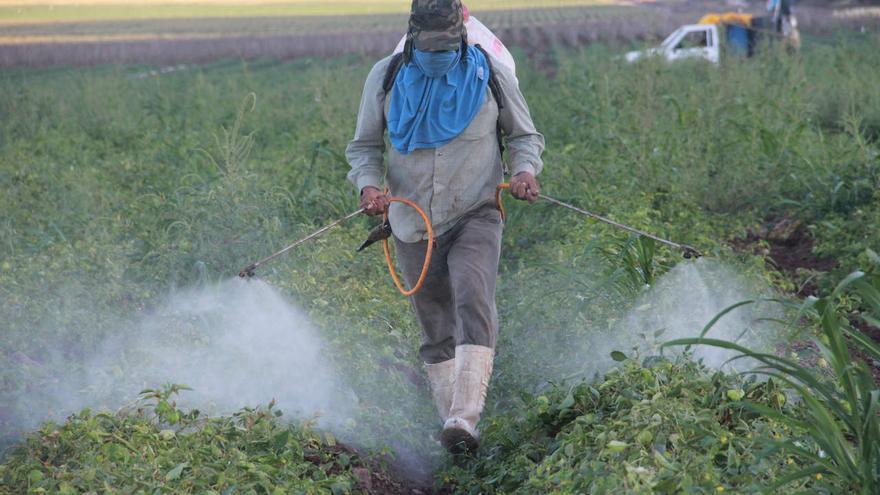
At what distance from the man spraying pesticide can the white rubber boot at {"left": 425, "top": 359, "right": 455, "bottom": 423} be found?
0.16 meters

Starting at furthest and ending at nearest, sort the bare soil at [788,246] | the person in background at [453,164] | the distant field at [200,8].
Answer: the distant field at [200,8]
the bare soil at [788,246]
the person in background at [453,164]

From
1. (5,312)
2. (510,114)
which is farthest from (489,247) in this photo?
(5,312)

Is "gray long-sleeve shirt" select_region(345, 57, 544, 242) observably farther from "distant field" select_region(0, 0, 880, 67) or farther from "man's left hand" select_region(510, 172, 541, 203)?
"distant field" select_region(0, 0, 880, 67)

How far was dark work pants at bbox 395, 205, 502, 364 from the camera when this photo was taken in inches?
172

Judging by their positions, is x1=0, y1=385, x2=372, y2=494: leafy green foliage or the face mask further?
the face mask

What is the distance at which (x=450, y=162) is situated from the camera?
443 centimetres

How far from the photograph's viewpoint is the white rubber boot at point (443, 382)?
15.6ft

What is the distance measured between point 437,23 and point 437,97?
0.95ft

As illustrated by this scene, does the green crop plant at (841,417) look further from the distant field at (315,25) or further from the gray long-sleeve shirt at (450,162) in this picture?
the distant field at (315,25)

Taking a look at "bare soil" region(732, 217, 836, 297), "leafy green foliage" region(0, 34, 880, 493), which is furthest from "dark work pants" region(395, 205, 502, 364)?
"bare soil" region(732, 217, 836, 297)

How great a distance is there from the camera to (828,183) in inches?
292

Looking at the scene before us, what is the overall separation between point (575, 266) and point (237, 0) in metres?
23.0

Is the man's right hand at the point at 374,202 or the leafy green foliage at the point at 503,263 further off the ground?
the man's right hand at the point at 374,202

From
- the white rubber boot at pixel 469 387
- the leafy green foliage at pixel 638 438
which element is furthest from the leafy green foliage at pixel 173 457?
the leafy green foliage at pixel 638 438
